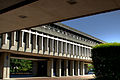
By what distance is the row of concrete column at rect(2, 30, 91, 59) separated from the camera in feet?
88.5

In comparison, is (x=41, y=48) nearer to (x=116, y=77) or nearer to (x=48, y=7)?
(x=116, y=77)

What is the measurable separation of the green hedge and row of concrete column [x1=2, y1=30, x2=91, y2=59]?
1628 centimetres

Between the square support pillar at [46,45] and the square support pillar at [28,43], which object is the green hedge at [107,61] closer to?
the square support pillar at [28,43]

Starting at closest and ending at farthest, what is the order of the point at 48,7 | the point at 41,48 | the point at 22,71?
the point at 48,7
the point at 41,48
the point at 22,71

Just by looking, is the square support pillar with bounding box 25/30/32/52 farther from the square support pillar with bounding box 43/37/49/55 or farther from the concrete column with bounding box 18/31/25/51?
the square support pillar with bounding box 43/37/49/55

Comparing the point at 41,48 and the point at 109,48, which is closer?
the point at 109,48

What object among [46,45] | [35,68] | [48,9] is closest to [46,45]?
[46,45]

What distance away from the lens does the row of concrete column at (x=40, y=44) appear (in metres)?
27.0

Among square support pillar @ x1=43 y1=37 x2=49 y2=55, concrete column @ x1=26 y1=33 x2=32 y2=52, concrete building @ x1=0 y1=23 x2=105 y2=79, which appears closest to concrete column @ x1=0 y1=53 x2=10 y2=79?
concrete building @ x1=0 y1=23 x2=105 y2=79

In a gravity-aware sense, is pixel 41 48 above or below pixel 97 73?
above

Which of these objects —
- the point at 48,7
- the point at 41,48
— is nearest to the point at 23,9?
the point at 48,7

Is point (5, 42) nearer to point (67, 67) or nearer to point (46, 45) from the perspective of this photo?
point (46, 45)

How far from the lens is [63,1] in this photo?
5770 mm

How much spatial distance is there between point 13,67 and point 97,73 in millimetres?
44761
